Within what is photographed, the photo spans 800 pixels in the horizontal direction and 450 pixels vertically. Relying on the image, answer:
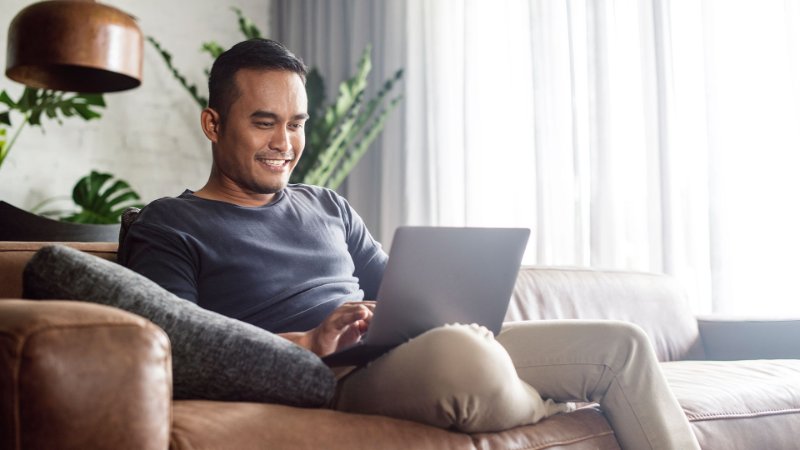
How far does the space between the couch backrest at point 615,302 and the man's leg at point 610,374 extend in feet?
2.95

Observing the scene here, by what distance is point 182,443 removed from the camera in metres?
1.00

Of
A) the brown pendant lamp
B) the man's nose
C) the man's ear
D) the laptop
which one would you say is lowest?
the laptop

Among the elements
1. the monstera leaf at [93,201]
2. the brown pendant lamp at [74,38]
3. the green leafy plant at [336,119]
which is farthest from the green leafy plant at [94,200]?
the brown pendant lamp at [74,38]

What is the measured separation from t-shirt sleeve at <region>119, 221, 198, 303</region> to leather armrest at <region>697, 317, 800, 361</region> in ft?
5.16

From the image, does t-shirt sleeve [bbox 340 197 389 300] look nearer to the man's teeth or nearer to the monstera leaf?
the man's teeth

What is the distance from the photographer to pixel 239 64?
177cm

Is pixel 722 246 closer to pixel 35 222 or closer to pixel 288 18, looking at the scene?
pixel 35 222

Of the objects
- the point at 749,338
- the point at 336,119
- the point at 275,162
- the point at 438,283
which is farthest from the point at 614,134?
the point at 438,283

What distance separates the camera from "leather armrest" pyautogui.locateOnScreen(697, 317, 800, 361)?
2268 mm

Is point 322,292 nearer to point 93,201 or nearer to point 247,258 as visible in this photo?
point 247,258

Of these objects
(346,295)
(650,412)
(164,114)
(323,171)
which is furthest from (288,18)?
(650,412)

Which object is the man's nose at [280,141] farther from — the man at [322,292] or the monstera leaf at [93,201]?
the monstera leaf at [93,201]

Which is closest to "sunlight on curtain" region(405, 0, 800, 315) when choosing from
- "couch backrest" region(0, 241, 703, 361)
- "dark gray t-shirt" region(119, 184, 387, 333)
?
"couch backrest" region(0, 241, 703, 361)

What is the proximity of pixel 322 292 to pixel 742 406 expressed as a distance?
34.2 inches
